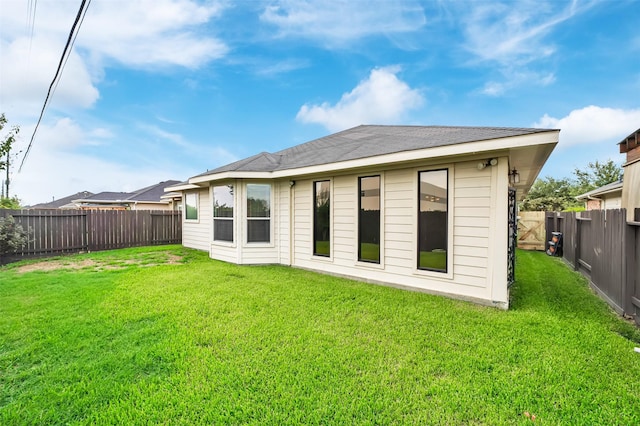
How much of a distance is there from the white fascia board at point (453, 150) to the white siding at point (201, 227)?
18.9ft

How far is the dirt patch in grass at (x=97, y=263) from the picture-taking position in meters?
7.33

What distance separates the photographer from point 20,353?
2.85 m

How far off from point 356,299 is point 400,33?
8481mm

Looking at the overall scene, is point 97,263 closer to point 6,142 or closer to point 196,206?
point 196,206

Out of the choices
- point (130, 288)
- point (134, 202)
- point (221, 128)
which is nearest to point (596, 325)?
point (130, 288)

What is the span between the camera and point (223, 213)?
320 inches

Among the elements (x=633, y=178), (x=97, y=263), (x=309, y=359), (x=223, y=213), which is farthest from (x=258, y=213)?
(x=633, y=178)

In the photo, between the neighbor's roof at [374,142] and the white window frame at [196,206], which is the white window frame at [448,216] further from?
the white window frame at [196,206]

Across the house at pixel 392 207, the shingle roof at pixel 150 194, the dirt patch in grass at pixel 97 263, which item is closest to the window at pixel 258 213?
the house at pixel 392 207

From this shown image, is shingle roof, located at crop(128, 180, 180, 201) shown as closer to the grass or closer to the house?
the house

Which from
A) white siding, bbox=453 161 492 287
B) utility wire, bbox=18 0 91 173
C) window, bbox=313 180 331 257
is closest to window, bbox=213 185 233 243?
window, bbox=313 180 331 257

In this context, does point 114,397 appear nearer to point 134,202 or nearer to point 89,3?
point 89,3

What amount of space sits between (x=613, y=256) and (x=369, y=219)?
389cm

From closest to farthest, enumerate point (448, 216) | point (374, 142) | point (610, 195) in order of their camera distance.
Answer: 1. point (448, 216)
2. point (374, 142)
3. point (610, 195)
